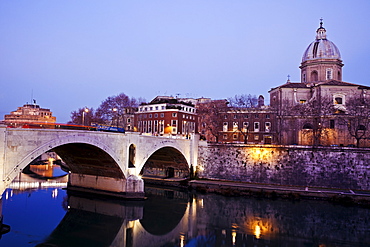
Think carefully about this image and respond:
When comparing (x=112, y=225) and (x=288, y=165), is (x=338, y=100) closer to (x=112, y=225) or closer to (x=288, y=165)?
(x=288, y=165)

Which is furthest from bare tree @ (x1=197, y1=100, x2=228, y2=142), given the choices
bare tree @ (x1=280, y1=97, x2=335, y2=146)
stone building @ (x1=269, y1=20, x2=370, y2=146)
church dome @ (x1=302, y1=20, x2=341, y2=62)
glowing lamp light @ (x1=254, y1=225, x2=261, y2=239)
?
glowing lamp light @ (x1=254, y1=225, x2=261, y2=239)

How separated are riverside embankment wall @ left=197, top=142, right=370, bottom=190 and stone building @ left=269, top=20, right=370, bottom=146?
257 inches

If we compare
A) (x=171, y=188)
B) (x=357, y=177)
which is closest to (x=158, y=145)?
(x=171, y=188)

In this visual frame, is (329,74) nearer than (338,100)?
No

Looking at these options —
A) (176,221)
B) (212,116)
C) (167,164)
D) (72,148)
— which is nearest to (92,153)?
(72,148)

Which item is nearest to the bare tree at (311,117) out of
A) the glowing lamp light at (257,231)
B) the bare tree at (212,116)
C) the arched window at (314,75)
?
the arched window at (314,75)

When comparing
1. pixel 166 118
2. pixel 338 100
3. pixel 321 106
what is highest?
pixel 338 100

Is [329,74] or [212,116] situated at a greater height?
[329,74]

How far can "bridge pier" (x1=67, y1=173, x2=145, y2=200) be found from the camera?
31.4 meters

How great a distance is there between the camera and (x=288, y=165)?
131ft

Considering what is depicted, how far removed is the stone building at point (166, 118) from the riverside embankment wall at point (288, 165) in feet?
40.9

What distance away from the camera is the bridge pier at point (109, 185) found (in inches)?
1236

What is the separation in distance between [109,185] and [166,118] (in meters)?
26.5

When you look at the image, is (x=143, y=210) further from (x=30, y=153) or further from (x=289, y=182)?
(x=289, y=182)
